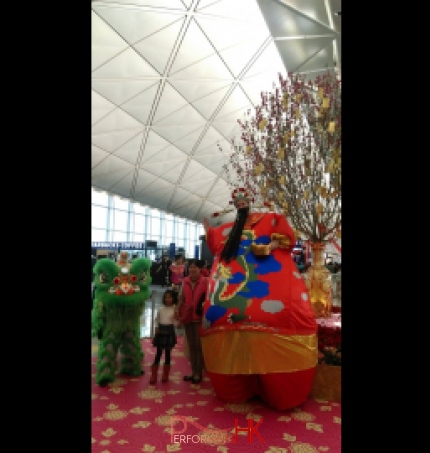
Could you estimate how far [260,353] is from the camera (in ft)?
10.1

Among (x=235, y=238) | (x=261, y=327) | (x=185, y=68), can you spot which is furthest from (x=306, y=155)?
(x=185, y=68)

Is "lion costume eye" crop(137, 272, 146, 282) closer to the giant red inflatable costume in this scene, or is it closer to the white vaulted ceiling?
the giant red inflatable costume

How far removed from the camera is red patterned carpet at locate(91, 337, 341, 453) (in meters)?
2.64

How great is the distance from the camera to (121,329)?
13.8 feet

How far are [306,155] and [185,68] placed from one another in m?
8.37

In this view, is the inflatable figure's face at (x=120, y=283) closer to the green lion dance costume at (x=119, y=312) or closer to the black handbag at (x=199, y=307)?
the green lion dance costume at (x=119, y=312)

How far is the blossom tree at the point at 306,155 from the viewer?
14.5ft

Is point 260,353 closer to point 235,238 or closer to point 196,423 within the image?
point 196,423

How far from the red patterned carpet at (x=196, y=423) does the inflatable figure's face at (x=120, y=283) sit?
0.96 meters
